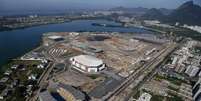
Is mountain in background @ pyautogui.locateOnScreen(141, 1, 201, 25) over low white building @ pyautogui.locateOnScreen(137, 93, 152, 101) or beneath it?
over

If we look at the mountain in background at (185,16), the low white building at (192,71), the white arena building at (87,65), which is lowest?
the low white building at (192,71)

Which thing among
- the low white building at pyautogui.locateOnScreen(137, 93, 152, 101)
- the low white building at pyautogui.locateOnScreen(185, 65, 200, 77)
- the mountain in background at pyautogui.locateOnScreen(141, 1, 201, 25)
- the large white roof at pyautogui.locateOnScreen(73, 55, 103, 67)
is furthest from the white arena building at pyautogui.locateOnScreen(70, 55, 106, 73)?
the mountain in background at pyautogui.locateOnScreen(141, 1, 201, 25)

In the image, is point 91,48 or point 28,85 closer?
point 28,85

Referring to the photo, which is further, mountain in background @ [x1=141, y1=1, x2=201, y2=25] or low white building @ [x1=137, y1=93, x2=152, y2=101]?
mountain in background @ [x1=141, y1=1, x2=201, y2=25]

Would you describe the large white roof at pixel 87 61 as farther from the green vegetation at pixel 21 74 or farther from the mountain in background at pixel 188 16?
the mountain in background at pixel 188 16

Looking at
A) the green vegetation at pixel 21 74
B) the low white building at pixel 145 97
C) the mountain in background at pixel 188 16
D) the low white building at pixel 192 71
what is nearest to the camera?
the green vegetation at pixel 21 74

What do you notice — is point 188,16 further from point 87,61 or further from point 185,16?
point 87,61

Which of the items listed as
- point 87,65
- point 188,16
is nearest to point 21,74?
point 87,65

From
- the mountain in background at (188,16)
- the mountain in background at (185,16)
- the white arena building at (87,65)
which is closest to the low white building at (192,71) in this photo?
the white arena building at (87,65)

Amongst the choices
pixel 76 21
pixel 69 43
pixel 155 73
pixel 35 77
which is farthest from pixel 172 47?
pixel 76 21

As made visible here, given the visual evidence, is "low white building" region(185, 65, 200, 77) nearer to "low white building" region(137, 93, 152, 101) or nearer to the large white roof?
"low white building" region(137, 93, 152, 101)

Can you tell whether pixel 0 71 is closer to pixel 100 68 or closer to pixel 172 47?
pixel 100 68
